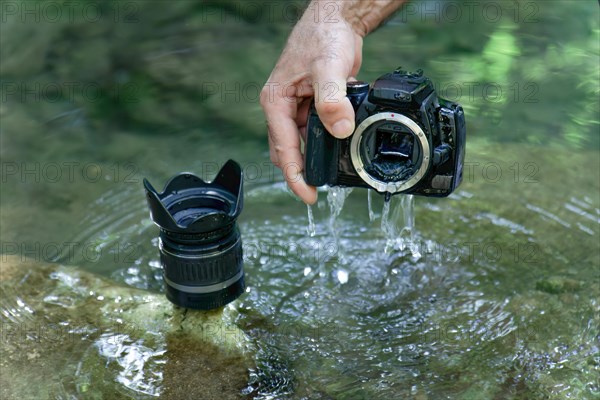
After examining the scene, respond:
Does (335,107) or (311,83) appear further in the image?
(311,83)

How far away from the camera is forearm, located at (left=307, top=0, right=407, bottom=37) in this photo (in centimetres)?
221

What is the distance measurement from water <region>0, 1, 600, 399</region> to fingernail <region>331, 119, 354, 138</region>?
1.32 ft

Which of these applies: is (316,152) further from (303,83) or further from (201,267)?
(201,267)

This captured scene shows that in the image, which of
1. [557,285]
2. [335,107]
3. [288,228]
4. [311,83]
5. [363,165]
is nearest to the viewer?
[335,107]

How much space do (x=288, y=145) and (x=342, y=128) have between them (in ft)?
0.62

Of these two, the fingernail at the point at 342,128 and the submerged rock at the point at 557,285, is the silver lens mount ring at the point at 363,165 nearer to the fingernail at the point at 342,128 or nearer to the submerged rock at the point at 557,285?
the fingernail at the point at 342,128

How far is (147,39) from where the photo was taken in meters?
3.67

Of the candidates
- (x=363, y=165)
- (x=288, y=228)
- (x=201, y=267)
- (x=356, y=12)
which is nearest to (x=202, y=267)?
(x=201, y=267)

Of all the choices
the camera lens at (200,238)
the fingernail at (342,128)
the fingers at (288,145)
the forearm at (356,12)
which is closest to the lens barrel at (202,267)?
the camera lens at (200,238)

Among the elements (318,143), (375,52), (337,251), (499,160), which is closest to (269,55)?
(375,52)

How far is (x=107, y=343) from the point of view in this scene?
2004 mm

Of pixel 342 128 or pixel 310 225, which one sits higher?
pixel 342 128

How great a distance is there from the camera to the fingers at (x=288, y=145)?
1993 mm

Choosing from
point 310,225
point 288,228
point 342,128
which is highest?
point 342,128
